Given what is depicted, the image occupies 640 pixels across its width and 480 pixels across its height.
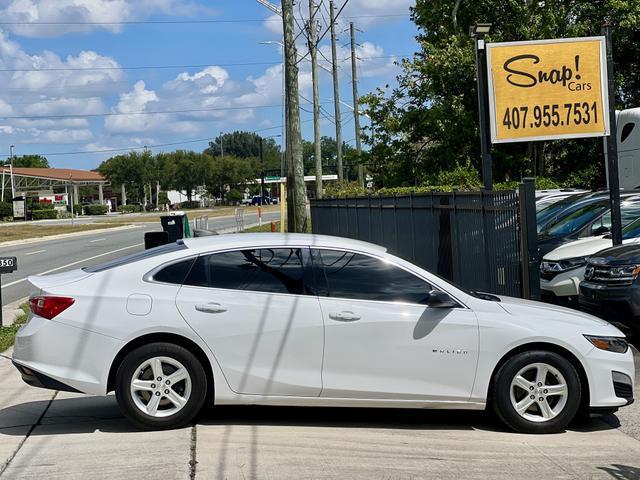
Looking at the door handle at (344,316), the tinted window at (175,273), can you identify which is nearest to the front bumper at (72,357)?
the tinted window at (175,273)

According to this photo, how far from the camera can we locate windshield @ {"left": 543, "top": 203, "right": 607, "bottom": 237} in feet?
41.5

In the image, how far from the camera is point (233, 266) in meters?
6.17

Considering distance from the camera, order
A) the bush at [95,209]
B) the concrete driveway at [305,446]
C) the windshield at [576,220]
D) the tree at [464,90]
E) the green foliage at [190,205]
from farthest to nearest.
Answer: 1. the green foliage at [190,205]
2. the bush at [95,209]
3. the tree at [464,90]
4. the windshield at [576,220]
5. the concrete driveway at [305,446]

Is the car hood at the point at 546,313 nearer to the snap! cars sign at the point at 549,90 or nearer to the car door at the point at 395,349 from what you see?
the car door at the point at 395,349

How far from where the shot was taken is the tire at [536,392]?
19.7ft

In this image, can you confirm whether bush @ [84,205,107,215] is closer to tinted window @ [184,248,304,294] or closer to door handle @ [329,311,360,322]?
tinted window @ [184,248,304,294]

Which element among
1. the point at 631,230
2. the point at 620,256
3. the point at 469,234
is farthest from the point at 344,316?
the point at 631,230

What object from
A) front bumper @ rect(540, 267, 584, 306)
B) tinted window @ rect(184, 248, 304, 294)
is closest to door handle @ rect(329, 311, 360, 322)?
tinted window @ rect(184, 248, 304, 294)

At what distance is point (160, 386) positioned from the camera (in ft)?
19.3

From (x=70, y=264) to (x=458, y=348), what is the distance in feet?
64.4

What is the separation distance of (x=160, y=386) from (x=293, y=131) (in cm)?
1706

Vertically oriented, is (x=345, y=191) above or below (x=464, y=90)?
below

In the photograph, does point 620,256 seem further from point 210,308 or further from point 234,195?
point 234,195

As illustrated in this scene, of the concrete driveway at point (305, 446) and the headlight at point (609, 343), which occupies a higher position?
the headlight at point (609, 343)
